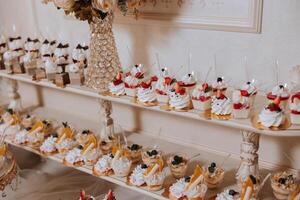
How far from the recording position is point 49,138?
2.21 meters

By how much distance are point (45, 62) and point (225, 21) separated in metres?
0.99

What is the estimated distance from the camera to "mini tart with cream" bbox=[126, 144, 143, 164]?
1.97 m

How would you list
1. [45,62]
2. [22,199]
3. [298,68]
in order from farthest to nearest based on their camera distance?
[22,199] → [45,62] → [298,68]

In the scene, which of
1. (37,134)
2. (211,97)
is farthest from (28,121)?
(211,97)

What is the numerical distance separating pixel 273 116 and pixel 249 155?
0.29 m

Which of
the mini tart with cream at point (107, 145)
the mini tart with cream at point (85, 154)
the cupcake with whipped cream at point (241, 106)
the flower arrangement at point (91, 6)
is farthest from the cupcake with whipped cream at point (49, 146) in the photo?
the cupcake with whipped cream at point (241, 106)

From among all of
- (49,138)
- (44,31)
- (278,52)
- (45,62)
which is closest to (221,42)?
(278,52)

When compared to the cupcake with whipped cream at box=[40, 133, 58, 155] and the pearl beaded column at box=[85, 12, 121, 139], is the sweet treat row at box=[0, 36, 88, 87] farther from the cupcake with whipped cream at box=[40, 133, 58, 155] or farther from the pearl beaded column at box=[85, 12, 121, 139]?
the cupcake with whipped cream at box=[40, 133, 58, 155]

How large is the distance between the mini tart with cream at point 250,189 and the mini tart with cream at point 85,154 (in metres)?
0.80

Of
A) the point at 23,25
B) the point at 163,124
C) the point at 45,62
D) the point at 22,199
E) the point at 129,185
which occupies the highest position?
the point at 23,25

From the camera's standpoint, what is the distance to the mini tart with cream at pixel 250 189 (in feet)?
5.08

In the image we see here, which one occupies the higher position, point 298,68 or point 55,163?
point 298,68

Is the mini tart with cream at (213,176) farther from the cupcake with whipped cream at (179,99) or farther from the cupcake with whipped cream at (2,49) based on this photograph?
the cupcake with whipped cream at (2,49)

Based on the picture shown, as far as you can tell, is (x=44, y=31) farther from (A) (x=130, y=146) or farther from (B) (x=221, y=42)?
(B) (x=221, y=42)
